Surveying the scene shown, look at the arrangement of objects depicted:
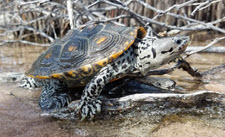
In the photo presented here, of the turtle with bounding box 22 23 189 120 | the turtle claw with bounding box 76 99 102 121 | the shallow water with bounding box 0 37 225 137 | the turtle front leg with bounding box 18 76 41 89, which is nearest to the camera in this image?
the shallow water with bounding box 0 37 225 137

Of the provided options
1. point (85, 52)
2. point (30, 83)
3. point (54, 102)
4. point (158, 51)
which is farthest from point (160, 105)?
point (30, 83)

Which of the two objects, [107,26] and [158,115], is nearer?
[158,115]

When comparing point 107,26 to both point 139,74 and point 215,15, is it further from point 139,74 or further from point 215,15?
point 215,15

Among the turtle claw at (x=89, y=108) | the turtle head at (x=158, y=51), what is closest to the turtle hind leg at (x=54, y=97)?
the turtle claw at (x=89, y=108)

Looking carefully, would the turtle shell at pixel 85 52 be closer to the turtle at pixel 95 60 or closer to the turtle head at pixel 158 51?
the turtle at pixel 95 60

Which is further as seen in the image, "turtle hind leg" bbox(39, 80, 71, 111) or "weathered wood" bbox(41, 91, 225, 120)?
"turtle hind leg" bbox(39, 80, 71, 111)

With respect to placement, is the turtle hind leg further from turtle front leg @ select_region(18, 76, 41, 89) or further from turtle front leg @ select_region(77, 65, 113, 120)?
turtle front leg @ select_region(18, 76, 41, 89)

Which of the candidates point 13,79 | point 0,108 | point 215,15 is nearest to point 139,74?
point 0,108

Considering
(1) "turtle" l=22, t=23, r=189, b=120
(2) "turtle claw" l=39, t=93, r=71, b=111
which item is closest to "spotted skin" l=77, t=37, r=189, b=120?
(1) "turtle" l=22, t=23, r=189, b=120

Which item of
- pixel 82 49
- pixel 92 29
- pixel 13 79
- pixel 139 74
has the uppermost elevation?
pixel 92 29
